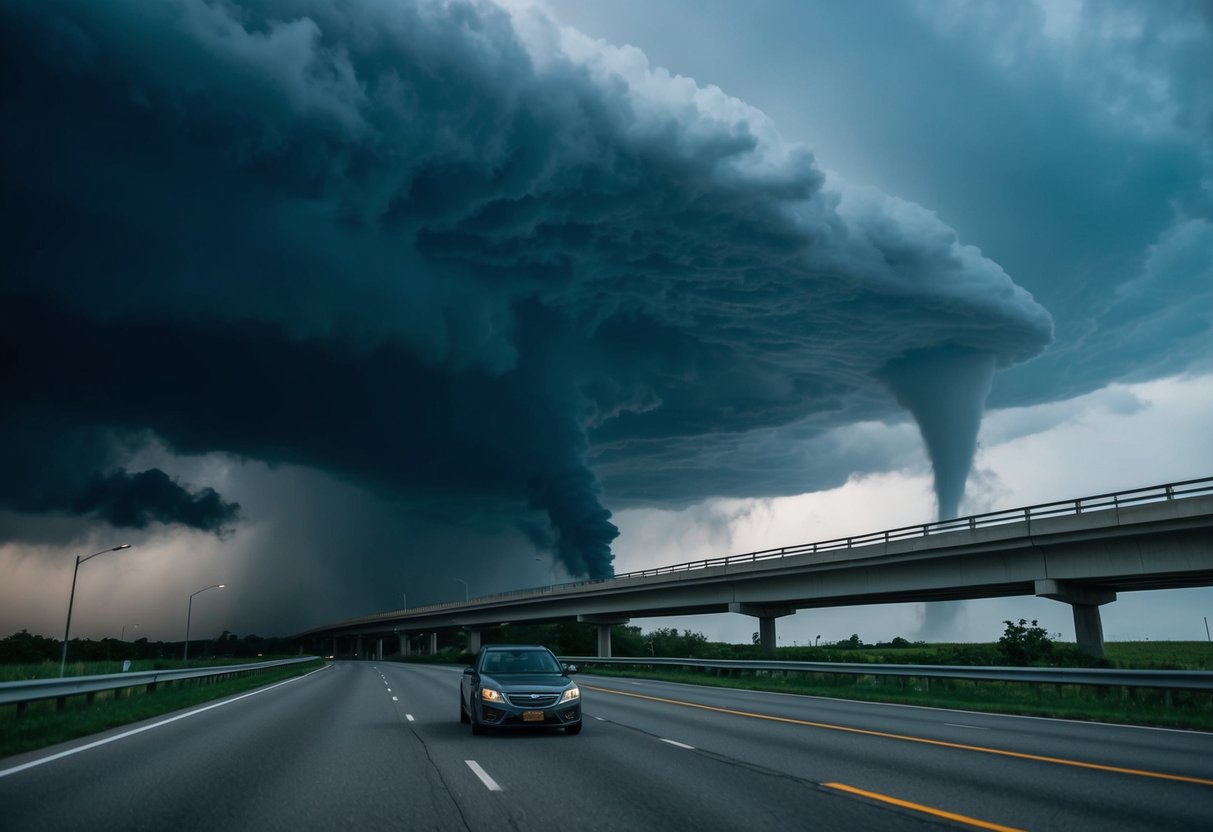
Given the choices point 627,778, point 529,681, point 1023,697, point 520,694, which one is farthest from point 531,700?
point 1023,697

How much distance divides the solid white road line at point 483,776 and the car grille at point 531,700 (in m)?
2.65

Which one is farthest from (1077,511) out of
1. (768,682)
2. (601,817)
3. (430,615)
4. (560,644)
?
(560,644)

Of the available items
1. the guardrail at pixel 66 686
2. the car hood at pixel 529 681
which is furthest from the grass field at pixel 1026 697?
the guardrail at pixel 66 686

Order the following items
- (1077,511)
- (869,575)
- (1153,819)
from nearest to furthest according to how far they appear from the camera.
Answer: (1153,819) < (1077,511) < (869,575)

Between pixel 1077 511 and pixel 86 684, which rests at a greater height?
pixel 1077 511

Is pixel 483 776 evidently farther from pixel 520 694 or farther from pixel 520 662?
pixel 520 662

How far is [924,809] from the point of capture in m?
8.47

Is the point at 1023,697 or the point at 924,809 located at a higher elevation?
the point at 924,809

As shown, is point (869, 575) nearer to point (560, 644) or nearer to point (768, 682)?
point (768, 682)

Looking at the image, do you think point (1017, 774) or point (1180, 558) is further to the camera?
point (1180, 558)

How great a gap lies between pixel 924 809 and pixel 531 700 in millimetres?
7696

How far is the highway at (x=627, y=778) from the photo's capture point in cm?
811

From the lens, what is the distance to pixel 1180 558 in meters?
32.0

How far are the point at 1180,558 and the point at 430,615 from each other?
327 ft
